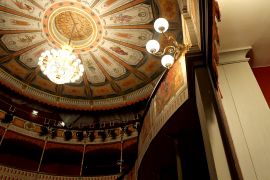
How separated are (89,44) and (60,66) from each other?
257 centimetres

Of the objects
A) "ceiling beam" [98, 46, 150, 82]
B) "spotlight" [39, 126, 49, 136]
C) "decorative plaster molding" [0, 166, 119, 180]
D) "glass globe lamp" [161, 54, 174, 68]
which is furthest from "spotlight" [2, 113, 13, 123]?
"glass globe lamp" [161, 54, 174, 68]

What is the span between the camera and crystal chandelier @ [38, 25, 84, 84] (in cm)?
868

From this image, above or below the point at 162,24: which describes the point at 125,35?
above

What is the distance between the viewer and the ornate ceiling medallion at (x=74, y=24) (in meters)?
9.77

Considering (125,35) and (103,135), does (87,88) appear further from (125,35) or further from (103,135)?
(125,35)

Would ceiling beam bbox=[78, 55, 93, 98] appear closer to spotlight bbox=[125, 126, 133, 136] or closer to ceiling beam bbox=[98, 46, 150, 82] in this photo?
ceiling beam bbox=[98, 46, 150, 82]

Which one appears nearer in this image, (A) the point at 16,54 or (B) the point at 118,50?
(B) the point at 118,50

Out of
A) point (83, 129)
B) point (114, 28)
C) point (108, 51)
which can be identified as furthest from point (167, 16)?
point (83, 129)

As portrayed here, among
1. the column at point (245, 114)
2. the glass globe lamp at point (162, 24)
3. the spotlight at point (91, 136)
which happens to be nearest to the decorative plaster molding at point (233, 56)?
the column at point (245, 114)

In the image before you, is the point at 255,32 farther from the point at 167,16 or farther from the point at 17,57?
the point at 17,57

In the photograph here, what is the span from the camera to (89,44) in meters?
10.9

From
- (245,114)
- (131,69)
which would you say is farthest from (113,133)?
(245,114)

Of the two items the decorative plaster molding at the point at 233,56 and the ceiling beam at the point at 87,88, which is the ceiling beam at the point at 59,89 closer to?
the ceiling beam at the point at 87,88

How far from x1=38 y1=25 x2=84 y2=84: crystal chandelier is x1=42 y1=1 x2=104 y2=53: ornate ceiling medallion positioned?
4.63ft
